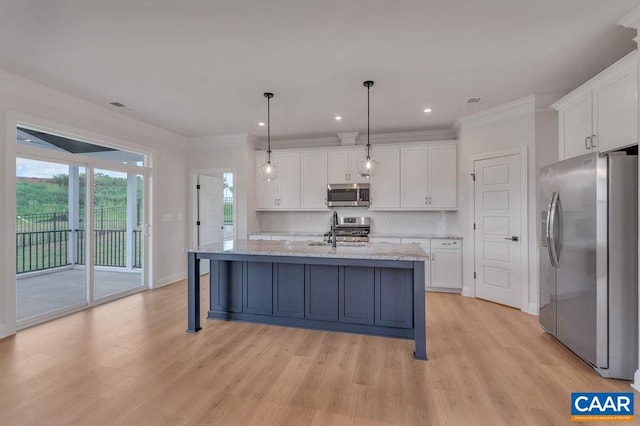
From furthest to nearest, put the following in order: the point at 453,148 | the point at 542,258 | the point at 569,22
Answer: the point at 453,148 → the point at 542,258 → the point at 569,22

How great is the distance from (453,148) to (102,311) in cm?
533

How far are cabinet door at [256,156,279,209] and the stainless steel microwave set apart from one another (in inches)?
40.2

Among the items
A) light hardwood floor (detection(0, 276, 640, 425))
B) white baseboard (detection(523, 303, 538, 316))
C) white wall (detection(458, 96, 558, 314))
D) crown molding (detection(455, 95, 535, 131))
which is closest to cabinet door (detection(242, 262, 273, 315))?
light hardwood floor (detection(0, 276, 640, 425))

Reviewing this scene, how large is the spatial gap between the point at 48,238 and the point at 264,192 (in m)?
3.04

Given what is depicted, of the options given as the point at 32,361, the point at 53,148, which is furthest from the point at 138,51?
the point at 32,361

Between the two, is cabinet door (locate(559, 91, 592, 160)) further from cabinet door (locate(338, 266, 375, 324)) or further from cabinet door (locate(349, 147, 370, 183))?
cabinet door (locate(349, 147, 370, 183))

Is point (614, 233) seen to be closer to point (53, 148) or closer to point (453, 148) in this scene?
point (453, 148)

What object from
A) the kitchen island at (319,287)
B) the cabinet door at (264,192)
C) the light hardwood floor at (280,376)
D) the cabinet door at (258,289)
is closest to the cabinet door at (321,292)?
the kitchen island at (319,287)

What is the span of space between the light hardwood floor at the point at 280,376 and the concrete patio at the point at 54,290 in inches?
14.3

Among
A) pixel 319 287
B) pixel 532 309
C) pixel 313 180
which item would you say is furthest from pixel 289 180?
pixel 532 309

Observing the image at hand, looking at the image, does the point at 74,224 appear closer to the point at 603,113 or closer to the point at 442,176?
the point at 442,176

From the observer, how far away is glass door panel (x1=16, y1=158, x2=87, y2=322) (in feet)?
10.9

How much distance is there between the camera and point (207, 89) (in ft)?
11.2

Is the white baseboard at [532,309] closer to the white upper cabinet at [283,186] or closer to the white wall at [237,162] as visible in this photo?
the white upper cabinet at [283,186]
